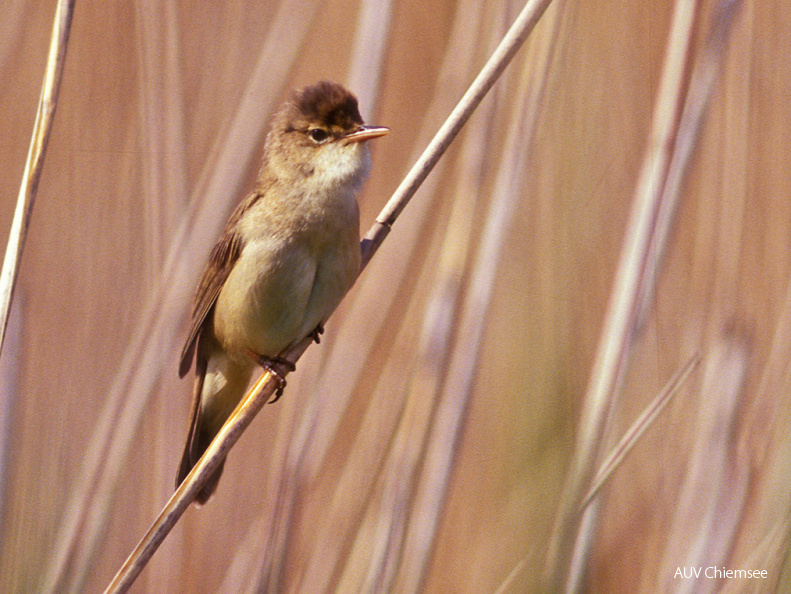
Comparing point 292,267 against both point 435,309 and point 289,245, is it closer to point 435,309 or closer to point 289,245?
point 289,245

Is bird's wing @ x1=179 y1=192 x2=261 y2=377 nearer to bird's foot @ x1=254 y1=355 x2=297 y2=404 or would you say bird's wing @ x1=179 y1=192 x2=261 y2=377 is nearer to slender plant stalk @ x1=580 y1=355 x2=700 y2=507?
bird's foot @ x1=254 y1=355 x2=297 y2=404

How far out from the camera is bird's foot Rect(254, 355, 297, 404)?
2.20 m

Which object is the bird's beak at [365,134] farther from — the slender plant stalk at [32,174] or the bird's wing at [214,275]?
the slender plant stalk at [32,174]

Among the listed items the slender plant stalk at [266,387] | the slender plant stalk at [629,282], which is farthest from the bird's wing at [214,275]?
the slender plant stalk at [629,282]

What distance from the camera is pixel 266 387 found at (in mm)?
1895

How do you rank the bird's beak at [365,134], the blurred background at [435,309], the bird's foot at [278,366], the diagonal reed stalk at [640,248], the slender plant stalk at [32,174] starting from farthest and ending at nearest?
the bird's foot at [278,366] < the bird's beak at [365,134] < the blurred background at [435,309] < the diagonal reed stalk at [640,248] < the slender plant stalk at [32,174]

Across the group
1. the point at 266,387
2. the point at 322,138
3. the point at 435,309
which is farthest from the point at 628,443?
the point at 322,138

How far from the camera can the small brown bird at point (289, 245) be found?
7.09 ft

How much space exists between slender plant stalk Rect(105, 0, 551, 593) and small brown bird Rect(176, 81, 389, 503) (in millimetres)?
269

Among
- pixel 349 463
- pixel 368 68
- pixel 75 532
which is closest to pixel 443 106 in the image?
pixel 368 68

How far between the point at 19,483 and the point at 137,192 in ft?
2.72

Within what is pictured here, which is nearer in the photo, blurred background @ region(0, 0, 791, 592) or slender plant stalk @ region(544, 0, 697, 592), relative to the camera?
slender plant stalk @ region(544, 0, 697, 592)

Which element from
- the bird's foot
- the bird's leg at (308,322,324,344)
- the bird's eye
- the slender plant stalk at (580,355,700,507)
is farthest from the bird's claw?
the slender plant stalk at (580,355,700,507)

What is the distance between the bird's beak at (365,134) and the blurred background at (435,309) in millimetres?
94
